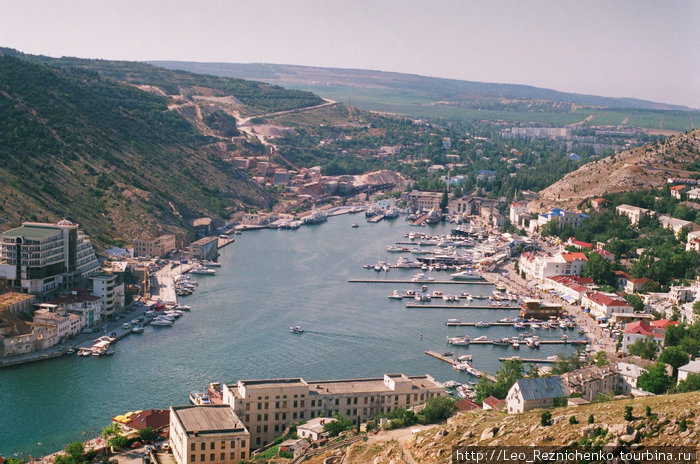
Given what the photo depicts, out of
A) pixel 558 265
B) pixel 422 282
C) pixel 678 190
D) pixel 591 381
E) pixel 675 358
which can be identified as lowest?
pixel 422 282

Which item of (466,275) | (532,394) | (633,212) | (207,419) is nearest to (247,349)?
(207,419)

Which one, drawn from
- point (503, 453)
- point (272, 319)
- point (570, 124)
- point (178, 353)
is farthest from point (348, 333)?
point (570, 124)

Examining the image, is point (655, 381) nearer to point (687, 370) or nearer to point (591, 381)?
point (687, 370)

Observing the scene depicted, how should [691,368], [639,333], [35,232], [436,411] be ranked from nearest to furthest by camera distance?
[436,411] → [691,368] → [639,333] → [35,232]

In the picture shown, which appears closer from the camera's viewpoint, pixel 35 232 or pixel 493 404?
pixel 493 404

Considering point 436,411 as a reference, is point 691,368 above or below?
above

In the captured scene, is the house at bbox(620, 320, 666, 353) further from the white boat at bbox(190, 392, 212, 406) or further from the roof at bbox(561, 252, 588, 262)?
the white boat at bbox(190, 392, 212, 406)
